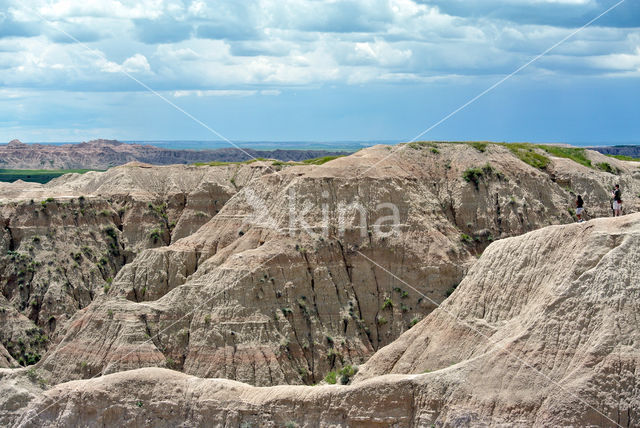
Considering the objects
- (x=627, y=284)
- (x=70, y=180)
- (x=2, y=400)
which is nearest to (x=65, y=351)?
(x=2, y=400)

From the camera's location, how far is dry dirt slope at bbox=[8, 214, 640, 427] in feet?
118

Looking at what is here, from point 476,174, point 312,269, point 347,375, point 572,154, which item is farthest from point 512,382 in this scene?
point 572,154

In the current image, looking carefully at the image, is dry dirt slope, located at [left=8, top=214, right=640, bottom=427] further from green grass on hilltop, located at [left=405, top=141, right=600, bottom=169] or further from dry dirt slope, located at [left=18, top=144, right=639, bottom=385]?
green grass on hilltop, located at [left=405, top=141, right=600, bottom=169]

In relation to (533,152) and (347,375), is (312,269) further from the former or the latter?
(533,152)

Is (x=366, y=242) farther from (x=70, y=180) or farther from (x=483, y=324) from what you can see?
(x=70, y=180)

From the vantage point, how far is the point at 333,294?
66.0 meters

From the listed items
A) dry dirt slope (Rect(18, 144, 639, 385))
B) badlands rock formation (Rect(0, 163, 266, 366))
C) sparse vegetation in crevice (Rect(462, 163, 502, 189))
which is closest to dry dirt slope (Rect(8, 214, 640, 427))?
dry dirt slope (Rect(18, 144, 639, 385))

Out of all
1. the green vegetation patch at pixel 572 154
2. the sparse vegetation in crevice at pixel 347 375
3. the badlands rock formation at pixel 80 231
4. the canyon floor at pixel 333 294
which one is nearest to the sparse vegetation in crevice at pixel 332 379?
the canyon floor at pixel 333 294

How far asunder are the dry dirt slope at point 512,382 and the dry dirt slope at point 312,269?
63.5ft

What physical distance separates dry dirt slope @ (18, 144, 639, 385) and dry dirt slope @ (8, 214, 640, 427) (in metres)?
19.4

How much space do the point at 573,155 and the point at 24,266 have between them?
50508mm

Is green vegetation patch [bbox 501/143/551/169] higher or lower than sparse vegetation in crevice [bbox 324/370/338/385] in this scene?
higher

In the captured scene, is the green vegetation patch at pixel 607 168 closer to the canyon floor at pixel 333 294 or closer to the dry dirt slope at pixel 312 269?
the canyon floor at pixel 333 294

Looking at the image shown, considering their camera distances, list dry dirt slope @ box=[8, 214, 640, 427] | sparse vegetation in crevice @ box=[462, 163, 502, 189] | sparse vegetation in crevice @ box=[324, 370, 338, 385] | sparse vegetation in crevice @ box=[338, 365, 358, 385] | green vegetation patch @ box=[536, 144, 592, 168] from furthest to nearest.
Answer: green vegetation patch @ box=[536, 144, 592, 168] → sparse vegetation in crevice @ box=[462, 163, 502, 189] → sparse vegetation in crevice @ box=[324, 370, 338, 385] → sparse vegetation in crevice @ box=[338, 365, 358, 385] → dry dirt slope @ box=[8, 214, 640, 427]
